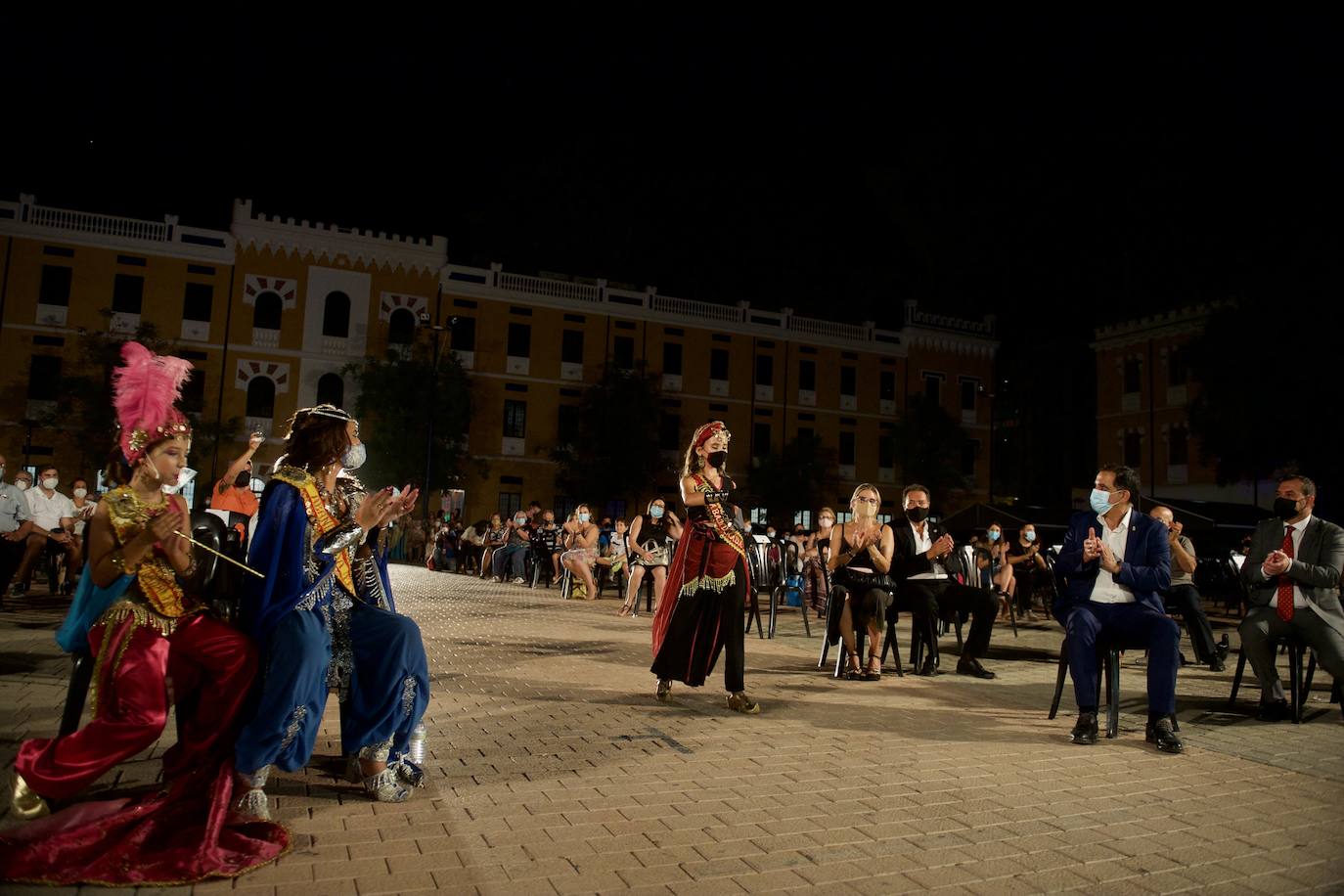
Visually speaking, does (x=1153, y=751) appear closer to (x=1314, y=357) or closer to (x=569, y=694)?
(x=569, y=694)

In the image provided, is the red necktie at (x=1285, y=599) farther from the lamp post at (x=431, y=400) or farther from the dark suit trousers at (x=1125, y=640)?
the lamp post at (x=431, y=400)

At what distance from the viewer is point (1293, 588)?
667 cm

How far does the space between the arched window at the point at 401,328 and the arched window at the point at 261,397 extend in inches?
191

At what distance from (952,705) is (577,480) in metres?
31.1

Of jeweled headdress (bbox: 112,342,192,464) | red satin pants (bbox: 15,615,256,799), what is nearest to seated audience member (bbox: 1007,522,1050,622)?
red satin pants (bbox: 15,615,256,799)

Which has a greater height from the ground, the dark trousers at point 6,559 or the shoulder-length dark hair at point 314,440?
the shoulder-length dark hair at point 314,440

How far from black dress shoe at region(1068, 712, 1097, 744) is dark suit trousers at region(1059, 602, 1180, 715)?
8 centimetres

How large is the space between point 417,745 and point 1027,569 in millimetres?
13015

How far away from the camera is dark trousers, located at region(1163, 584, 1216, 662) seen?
8.64 m

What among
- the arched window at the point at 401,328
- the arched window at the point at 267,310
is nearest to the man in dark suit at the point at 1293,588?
the arched window at the point at 401,328

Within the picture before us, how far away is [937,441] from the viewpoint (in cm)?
4194

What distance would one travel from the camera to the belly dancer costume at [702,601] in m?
6.43

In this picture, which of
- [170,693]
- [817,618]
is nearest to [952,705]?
[170,693]

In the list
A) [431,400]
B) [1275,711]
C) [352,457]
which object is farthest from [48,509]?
[431,400]
